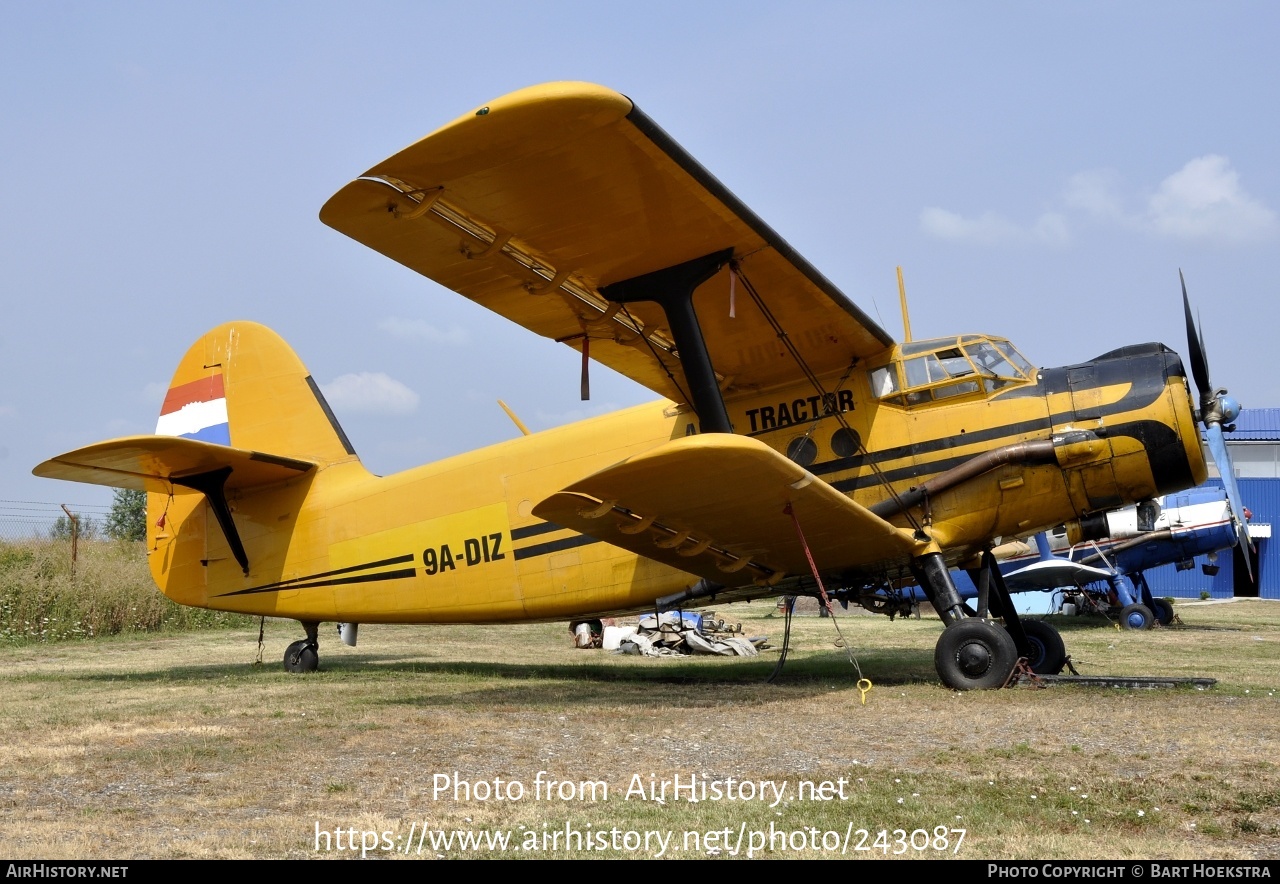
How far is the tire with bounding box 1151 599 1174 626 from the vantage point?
20.1 m

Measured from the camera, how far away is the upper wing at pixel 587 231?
6.31 metres

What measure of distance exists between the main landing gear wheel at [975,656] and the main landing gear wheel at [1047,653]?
1658 mm

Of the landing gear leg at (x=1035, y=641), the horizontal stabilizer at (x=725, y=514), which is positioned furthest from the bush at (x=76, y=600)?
the landing gear leg at (x=1035, y=641)

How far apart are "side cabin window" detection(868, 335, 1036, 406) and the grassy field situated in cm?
245

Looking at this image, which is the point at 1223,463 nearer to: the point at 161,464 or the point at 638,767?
the point at 638,767

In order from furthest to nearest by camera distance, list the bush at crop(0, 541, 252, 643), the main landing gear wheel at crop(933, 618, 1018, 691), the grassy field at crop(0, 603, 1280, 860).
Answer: the bush at crop(0, 541, 252, 643) → the main landing gear wheel at crop(933, 618, 1018, 691) → the grassy field at crop(0, 603, 1280, 860)

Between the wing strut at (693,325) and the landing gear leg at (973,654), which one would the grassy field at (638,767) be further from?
the wing strut at (693,325)

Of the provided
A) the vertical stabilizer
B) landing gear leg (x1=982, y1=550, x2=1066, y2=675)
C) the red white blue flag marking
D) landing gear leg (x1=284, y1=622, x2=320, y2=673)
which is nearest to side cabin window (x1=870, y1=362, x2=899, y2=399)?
landing gear leg (x1=982, y1=550, x2=1066, y2=675)

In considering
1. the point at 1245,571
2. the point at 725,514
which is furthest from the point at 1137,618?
the point at 1245,571

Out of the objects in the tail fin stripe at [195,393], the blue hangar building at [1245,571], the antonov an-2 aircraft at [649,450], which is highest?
the tail fin stripe at [195,393]

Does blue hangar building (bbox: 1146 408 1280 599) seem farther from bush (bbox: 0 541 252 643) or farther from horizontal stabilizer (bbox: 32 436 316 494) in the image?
horizontal stabilizer (bbox: 32 436 316 494)

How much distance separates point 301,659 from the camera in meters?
11.5

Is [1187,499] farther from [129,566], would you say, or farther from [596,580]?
[129,566]

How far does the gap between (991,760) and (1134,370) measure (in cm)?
430
